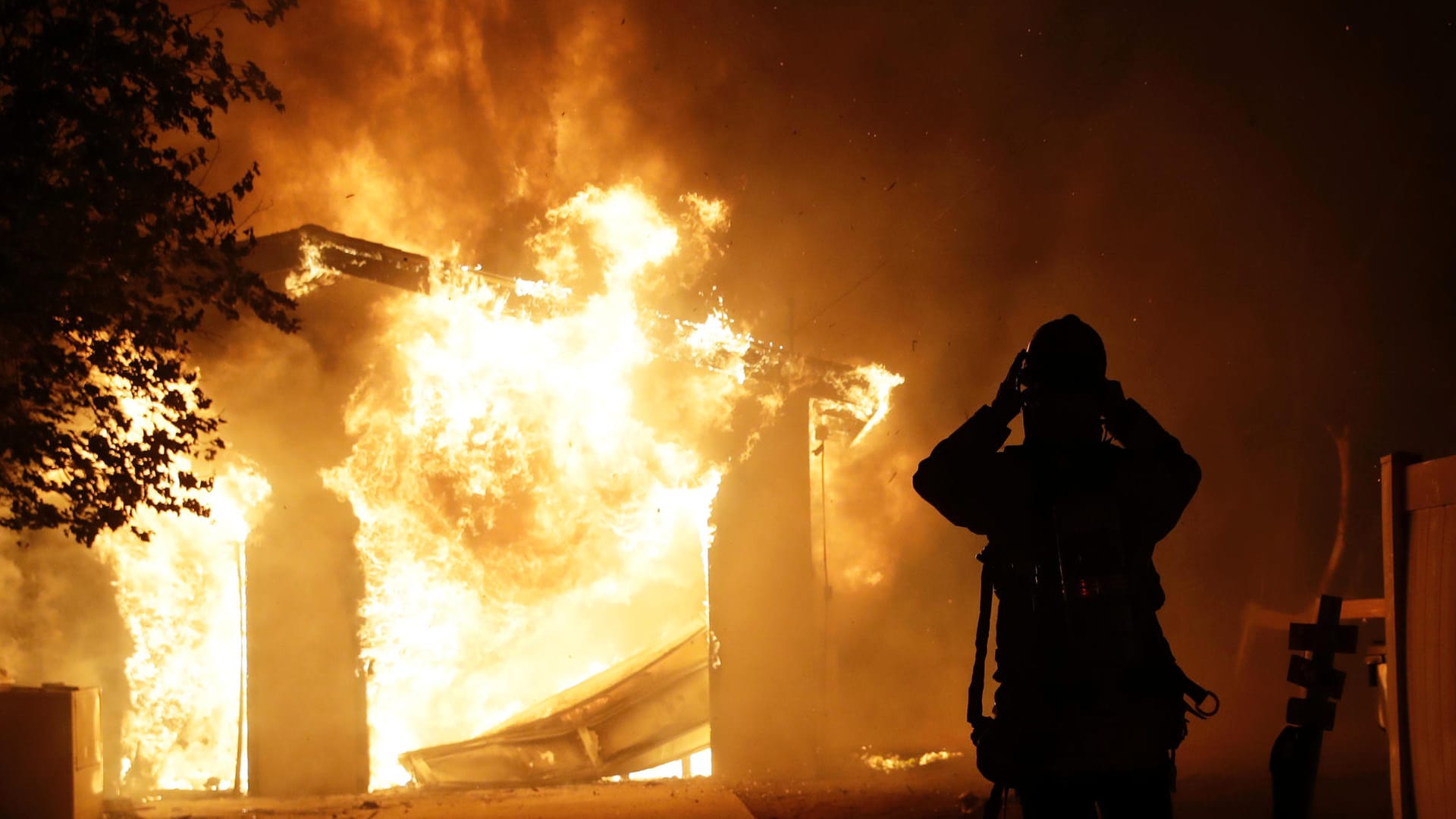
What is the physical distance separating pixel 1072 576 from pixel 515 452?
12788 millimetres

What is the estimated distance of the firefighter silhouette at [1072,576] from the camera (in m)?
2.70

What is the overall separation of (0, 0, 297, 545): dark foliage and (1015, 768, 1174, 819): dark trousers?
6.89 m

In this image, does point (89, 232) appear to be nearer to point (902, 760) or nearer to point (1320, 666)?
point (1320, 666)

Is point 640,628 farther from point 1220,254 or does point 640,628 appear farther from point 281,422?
point 1220,254

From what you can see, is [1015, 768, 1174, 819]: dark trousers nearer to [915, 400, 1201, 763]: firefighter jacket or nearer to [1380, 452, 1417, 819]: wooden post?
[915, 400, 1201, 763]: firefighter jacket

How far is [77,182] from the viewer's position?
751cm

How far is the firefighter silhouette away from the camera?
270 centimetres

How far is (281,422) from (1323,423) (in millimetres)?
17296

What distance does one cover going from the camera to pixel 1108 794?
2.71 metres

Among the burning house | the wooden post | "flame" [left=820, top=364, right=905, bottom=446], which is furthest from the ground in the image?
"flame" [left=820, top=364, right=905, bottom=446]

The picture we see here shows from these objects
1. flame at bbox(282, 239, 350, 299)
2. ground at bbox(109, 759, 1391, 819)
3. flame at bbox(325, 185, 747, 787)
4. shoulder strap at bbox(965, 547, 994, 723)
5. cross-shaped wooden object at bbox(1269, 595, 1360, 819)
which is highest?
flame at bbox(282, 239, 350, 299)

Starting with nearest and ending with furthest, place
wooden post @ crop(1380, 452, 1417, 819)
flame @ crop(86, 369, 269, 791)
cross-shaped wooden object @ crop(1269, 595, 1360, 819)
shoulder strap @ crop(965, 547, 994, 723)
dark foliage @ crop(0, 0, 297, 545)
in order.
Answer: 1. shoulder strap @ crop(965, 547, 994, 723)
2. cross-shaped wooden object @ crop(1269, 595, 1360, 819)
3. wooden post @ crop(1380, 452, 1417, 819)
4. dark foliage @ crop(0, 0, 297, 545)
5. flame @ crop(86, 369, 269, 791)

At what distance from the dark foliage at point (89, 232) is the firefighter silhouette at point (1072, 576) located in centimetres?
664

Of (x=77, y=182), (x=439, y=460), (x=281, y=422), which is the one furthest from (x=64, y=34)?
(x=439, y=460)
